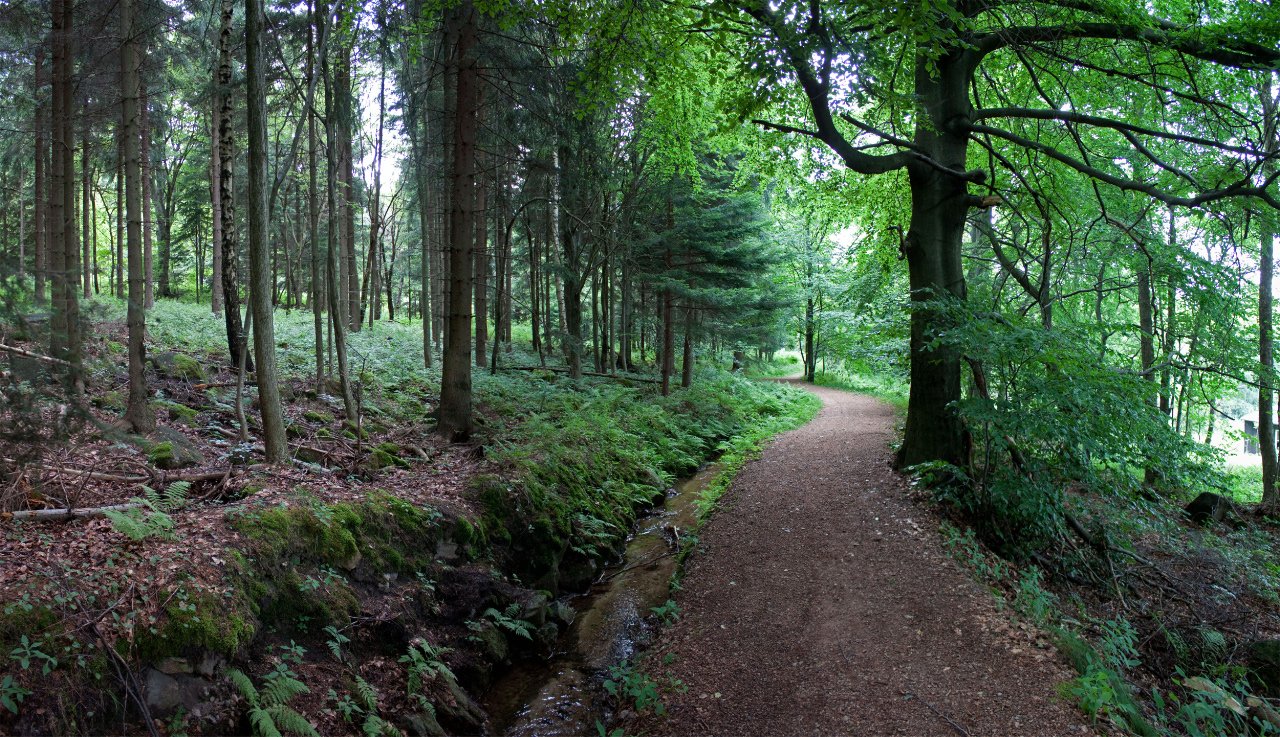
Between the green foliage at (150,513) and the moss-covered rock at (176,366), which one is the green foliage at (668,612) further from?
the moss-covered rock at (176,366)

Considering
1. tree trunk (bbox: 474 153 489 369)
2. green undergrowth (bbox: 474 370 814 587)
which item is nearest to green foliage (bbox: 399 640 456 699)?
green undergrowth (bbox: 474 370 814 587)

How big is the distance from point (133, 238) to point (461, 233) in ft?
12.6

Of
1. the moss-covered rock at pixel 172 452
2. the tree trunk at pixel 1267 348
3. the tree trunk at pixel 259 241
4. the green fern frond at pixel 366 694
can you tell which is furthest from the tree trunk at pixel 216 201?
the tree trunk at pixel 1267 348

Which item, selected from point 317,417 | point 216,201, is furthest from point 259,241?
point 216,201

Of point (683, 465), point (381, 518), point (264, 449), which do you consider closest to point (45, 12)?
point (264, 449)

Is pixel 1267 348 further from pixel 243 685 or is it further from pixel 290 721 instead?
pixel 243 685

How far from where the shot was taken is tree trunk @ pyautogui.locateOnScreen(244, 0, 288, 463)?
5.83m

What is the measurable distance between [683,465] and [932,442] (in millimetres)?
5406

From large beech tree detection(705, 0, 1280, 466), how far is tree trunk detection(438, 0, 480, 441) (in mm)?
3731

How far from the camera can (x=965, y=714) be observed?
4098mm

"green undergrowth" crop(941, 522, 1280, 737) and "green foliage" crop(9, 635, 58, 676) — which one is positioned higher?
"green foliage" crop(9, 635, 58, 676)

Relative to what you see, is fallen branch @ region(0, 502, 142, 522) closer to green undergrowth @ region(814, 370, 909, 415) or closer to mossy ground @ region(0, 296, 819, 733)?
mossy ground @ region(0, 296, 819, 733)

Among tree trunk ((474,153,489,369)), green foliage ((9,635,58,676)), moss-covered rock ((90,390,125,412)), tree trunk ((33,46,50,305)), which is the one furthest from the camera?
tree trunk ((474,153,489,369))

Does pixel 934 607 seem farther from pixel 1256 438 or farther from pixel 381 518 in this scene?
pixel 1256 438
